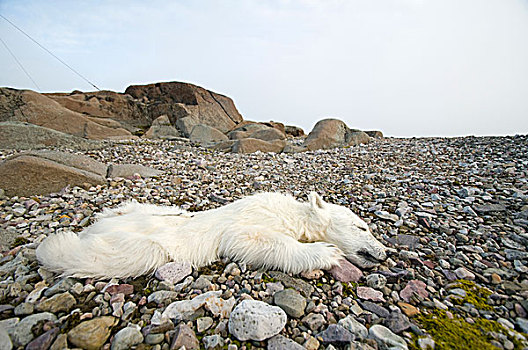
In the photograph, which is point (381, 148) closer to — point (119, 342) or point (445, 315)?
point (445, 315)

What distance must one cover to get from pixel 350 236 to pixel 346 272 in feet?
2.31

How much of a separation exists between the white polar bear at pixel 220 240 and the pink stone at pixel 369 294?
433 millimetres

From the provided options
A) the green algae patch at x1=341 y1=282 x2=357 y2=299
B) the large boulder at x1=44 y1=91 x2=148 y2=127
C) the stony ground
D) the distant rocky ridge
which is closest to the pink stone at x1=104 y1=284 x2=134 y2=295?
the stony ground

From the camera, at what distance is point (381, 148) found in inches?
482

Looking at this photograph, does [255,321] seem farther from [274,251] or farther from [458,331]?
[458,331]

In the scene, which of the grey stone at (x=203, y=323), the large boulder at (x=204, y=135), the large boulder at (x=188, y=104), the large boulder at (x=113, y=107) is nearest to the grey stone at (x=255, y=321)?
the grey stone at (x=203, y=323)

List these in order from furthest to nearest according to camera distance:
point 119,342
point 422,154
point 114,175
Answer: point 422,154
point 114,175
point 119,342

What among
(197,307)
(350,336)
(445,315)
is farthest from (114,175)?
(445,315)

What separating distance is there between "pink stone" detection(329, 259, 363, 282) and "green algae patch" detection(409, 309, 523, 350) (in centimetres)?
76

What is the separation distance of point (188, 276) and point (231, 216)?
0.98 meters

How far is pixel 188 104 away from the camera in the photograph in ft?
71.8

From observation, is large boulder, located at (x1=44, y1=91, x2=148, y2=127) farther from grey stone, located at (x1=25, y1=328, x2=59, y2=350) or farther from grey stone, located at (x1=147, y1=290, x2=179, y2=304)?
grey stone, located at (x1=25, y1=328, x2=59, y2=350)

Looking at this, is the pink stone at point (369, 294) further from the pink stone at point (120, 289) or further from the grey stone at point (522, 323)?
the pink stone at point (120, 289)

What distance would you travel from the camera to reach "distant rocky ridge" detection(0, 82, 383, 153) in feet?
39.2
